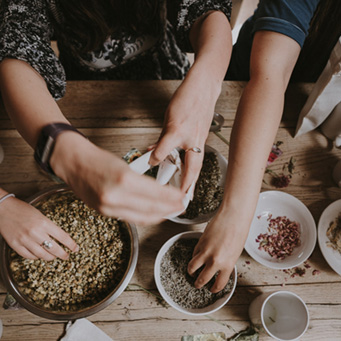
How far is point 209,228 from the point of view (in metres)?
0.91

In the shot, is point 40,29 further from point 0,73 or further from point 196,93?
point 196,93

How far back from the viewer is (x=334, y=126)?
1143mm

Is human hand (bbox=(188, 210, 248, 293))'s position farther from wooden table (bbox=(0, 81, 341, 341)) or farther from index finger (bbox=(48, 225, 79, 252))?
index finger (bbox=(48, 225, 79, 252))

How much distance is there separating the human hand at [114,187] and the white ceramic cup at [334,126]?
0.82 m

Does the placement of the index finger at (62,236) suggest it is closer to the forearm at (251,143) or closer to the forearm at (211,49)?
the forearm at (251,143)

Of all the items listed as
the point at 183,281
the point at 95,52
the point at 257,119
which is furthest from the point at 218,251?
the point at 95,52

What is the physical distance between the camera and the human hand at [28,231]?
87 cm

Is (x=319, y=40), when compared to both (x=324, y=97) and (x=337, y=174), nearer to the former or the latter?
(x=324, y=97)

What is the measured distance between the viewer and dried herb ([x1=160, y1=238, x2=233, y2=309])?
0.94 metres

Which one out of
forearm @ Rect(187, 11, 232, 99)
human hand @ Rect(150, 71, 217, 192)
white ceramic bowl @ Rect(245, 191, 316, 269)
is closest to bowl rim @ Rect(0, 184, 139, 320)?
human hand @ Rect(150, 71, 217, 192)

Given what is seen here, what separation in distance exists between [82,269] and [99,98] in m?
0.70

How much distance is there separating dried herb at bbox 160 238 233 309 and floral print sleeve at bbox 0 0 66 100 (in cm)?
69

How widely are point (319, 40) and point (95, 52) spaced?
3.21 ft

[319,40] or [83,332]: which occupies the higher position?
[319,40]
